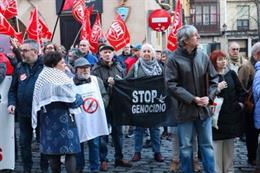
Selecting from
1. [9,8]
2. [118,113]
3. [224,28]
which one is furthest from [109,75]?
[224,28]

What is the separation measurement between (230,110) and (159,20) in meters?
12.5

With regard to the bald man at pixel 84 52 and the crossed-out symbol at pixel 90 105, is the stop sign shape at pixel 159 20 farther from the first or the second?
the crossed-out symbol at pixel 90 105

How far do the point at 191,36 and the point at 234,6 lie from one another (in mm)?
72100

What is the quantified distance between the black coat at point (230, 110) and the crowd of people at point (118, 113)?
0.05 ft

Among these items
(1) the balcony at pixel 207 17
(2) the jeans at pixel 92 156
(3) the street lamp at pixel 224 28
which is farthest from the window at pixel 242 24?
(2) the jeans at pixel 92 156

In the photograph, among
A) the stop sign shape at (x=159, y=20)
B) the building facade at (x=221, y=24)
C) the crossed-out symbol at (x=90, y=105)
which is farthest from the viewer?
the building facade at (x=221, y=24)

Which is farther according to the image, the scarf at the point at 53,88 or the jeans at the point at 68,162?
the jeans at the point at 68,162

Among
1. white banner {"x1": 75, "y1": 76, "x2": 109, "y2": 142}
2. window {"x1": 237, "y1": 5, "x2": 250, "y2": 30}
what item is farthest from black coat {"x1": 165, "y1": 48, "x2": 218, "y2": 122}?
window {"x1": 237, "y1": 5, "x2": 250, "y2": 30}

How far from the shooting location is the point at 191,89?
647cm

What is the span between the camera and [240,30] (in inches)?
2763

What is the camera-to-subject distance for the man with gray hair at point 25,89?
7379mm

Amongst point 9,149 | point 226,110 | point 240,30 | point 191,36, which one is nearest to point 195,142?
point 226,110

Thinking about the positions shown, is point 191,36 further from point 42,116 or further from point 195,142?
point 42,116

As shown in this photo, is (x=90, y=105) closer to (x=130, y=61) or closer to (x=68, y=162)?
(x=68, y=162)
